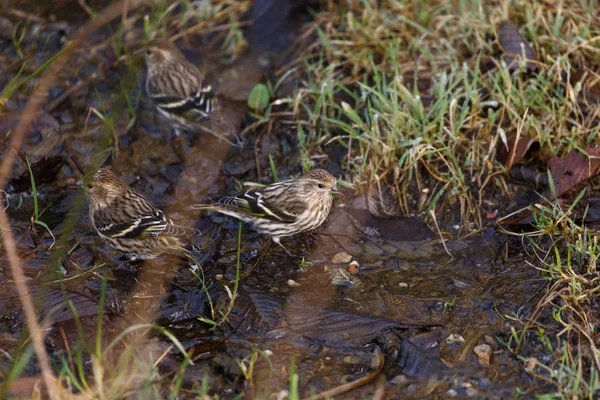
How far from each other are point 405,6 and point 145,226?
3.39m

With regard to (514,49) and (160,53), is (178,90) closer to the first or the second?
(160,53)

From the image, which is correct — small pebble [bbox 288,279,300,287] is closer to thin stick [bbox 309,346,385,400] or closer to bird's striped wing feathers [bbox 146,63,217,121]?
thin stick [bbox 309,346,385,400]

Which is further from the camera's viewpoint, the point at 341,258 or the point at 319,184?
the point at 319,184

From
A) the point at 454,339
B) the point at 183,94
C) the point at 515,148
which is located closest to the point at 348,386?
the point at 454,339

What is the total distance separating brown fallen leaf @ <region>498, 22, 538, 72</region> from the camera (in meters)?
6.41

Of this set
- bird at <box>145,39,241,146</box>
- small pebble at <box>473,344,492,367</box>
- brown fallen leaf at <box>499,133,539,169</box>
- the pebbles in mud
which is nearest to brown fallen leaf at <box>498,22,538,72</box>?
brown fallen leaf at <box>499,133,539,169</box>

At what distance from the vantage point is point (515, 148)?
591 centimetres

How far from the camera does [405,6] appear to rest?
23.7 feet

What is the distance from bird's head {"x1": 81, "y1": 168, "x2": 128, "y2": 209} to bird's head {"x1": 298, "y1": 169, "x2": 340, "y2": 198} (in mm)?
1391

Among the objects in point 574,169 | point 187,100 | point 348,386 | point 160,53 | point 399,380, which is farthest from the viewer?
point 160,53

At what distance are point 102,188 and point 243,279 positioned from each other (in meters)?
1.33

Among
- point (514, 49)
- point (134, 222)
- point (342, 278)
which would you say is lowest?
point (342, 278)

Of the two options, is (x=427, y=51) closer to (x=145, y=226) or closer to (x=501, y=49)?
(x=501, y=49)

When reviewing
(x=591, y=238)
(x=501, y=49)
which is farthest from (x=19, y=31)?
(x=591, y=238)
